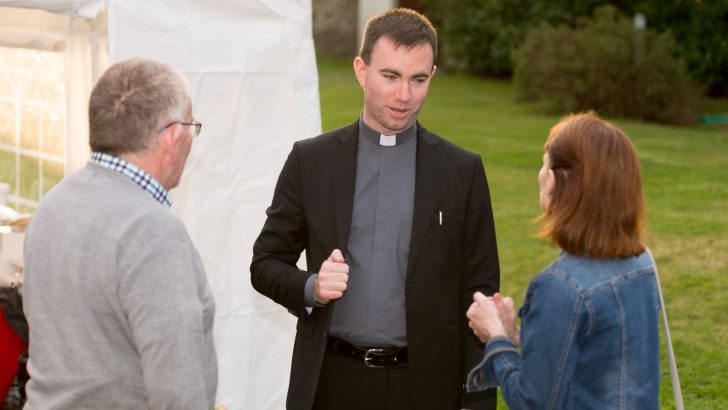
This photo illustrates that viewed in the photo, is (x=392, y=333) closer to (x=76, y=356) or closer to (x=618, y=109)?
(x=76, y=356)

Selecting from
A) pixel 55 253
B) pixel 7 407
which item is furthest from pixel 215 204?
pixel 55 253

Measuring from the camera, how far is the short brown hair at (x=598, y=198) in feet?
8.77

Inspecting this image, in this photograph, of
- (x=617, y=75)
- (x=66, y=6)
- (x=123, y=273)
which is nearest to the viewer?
(x=123, y=273)

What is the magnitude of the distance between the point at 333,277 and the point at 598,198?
33.3 inches

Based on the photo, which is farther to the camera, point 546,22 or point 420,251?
point 546,22

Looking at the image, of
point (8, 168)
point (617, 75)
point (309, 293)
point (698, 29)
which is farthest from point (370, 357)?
point (698, 29)

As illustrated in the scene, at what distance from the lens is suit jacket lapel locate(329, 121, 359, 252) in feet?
11.0

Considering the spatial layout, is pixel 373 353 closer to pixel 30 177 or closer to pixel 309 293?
pixel 309 293

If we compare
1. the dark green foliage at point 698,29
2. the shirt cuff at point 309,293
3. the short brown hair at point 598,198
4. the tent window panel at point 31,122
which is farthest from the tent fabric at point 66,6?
the dark green foliage at point 698,29

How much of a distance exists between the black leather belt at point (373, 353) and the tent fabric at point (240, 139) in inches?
66.6

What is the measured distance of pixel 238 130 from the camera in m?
4.92

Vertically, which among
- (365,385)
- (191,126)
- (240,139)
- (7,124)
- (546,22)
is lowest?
(365,385)

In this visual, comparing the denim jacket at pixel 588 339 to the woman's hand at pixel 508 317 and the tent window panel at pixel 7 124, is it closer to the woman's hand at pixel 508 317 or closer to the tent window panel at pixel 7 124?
the woman's hand at pixel 508 317

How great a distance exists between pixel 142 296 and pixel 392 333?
111 centimetres
